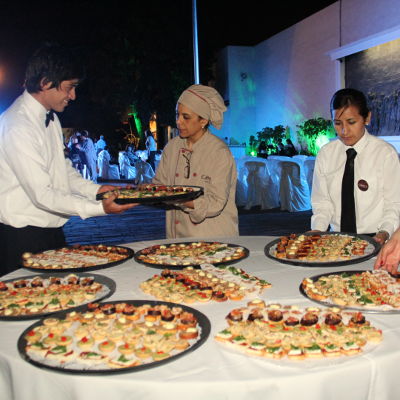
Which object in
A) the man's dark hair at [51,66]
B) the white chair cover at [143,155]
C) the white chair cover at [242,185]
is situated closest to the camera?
the man's dark hair at [51,66]

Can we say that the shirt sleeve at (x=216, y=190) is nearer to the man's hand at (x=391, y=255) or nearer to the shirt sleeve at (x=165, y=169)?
the shirt sleeve at (x=165, y=169)

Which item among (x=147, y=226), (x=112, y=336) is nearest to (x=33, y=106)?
(x=112, y=336)

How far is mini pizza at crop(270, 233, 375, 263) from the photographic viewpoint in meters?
2.04

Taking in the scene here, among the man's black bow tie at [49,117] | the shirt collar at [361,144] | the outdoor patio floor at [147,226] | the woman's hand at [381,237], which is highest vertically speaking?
the man's black bow tie at [49,117]

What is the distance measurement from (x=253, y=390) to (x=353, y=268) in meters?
1.06

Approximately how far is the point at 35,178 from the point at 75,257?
1.32 feet

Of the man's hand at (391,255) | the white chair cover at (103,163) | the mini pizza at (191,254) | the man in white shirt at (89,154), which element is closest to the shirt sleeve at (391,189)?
the man's hand at (391,255)

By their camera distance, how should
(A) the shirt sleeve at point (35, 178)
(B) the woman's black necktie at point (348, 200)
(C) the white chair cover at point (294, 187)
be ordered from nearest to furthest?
(A) the shirt sleeve at point (35, 178)
(B) the woman's black necktie at point (348, 200)
(C) the white chair cover at point (294, 187)

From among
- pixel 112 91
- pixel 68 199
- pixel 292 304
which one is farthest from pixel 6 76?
pixel 292 304

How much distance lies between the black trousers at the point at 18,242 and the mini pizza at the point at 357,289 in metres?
1.34

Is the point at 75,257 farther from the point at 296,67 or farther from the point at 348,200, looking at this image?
the point at 296,67

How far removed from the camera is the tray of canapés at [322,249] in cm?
196

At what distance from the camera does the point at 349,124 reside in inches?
101

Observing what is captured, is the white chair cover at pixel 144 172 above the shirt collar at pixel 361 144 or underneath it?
underneath
